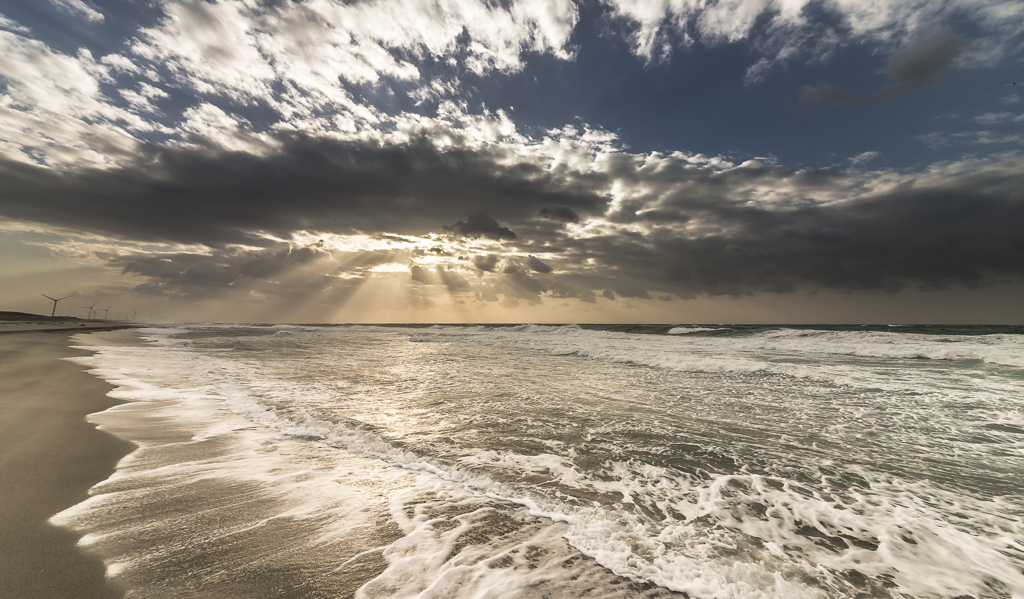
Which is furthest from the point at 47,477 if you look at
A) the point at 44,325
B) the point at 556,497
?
the point at 44,325

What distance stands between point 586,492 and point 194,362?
2008 cm

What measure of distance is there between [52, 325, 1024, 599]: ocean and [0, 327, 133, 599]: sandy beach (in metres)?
0.19

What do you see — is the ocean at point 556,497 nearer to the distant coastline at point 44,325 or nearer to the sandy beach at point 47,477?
the sandy beach at point 47,477

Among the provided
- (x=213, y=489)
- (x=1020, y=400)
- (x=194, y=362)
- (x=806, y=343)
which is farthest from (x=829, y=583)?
(x=806, y=343)

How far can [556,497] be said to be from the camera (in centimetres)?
475

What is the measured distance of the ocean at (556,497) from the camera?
3.28 meters

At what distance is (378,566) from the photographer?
3.33 m

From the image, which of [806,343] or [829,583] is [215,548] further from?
[806,343]

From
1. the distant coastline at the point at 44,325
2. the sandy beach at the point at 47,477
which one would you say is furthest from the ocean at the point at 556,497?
the distant coastline at the point at 44,325

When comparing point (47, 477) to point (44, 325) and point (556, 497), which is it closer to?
point (556, 497)

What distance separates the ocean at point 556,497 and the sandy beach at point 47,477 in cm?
19

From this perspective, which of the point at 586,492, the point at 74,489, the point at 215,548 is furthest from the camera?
the point at 586,492

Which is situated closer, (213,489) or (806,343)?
(213,489)

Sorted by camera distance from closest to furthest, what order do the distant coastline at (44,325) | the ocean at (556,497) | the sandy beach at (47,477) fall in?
1. the sandy beach at (47,477)
2. the ocean at (556,497)
3. the distant coastline at (44,325)
